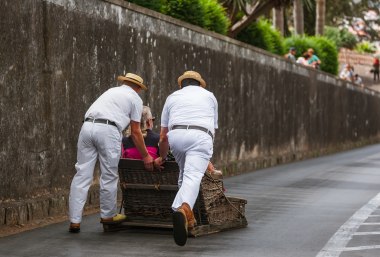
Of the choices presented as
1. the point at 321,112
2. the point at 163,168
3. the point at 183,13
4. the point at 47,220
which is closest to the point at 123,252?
the point at 163,168

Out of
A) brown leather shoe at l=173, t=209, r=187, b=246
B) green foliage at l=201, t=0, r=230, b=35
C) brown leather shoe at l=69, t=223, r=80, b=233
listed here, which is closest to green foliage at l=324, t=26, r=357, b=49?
green foliage at l=201, t=0, r=230, b=35

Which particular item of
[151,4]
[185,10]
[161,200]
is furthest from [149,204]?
[185,10]

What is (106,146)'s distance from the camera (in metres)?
11.4

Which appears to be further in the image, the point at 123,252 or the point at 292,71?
the point at 292,71

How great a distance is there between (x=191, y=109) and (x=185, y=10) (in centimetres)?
1228

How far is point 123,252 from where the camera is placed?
972 centimetres

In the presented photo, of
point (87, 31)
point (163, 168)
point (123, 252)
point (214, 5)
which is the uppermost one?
point (214, 5)

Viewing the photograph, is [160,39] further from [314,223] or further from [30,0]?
[314,223]

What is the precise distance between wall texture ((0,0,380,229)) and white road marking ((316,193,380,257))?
3.65m

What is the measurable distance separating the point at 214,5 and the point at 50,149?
41.3 ft

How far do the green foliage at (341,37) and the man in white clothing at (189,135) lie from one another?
70.5 meters

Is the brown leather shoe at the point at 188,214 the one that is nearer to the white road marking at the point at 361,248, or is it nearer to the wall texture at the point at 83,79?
the white road marking at the point at 361,248

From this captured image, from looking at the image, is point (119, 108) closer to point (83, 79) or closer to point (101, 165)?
point (101, 165)

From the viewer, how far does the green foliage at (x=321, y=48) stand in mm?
42062
